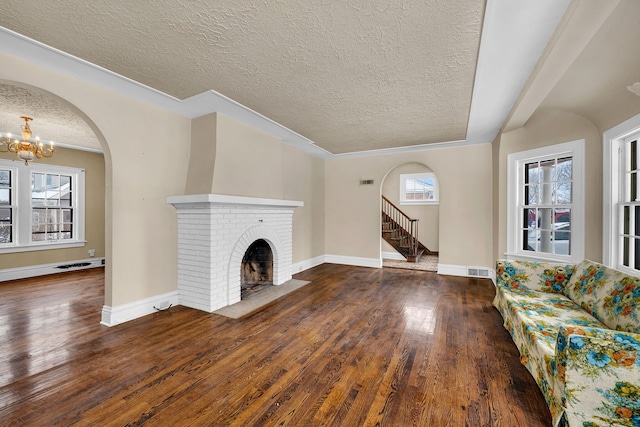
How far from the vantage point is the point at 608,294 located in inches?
80.0

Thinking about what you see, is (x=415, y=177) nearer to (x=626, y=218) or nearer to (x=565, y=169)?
(x=565, y=169)

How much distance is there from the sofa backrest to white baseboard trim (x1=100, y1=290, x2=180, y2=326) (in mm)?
4227

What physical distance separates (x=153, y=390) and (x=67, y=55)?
2747mm

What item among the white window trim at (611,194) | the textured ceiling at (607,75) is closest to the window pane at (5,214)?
the textured ceiling at (607,75)

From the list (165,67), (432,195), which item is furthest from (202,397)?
(432,195)

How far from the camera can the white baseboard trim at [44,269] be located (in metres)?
4.68

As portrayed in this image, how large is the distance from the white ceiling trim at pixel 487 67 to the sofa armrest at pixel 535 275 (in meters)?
1.89

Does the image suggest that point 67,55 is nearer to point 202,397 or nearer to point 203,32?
point 203,32

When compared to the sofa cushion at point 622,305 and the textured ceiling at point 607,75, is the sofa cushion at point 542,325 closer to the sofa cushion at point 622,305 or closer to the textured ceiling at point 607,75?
the sofa cushion at point 622,305

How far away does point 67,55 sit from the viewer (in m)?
2.22

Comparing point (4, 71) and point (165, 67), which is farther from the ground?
point (165, 67)

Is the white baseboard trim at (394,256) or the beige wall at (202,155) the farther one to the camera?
the white baseboard trim at (394,256)

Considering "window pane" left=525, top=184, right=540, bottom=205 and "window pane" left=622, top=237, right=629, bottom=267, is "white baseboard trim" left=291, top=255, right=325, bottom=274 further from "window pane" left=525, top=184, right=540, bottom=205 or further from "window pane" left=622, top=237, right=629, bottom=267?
"window pane" left=622, top=237, right=629, bottom=267

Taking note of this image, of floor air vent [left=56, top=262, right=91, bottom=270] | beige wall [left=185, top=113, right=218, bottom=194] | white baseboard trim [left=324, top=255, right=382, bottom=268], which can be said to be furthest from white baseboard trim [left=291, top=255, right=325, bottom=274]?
floor air vent [left=56, top=262, right=91, bottom=270]
